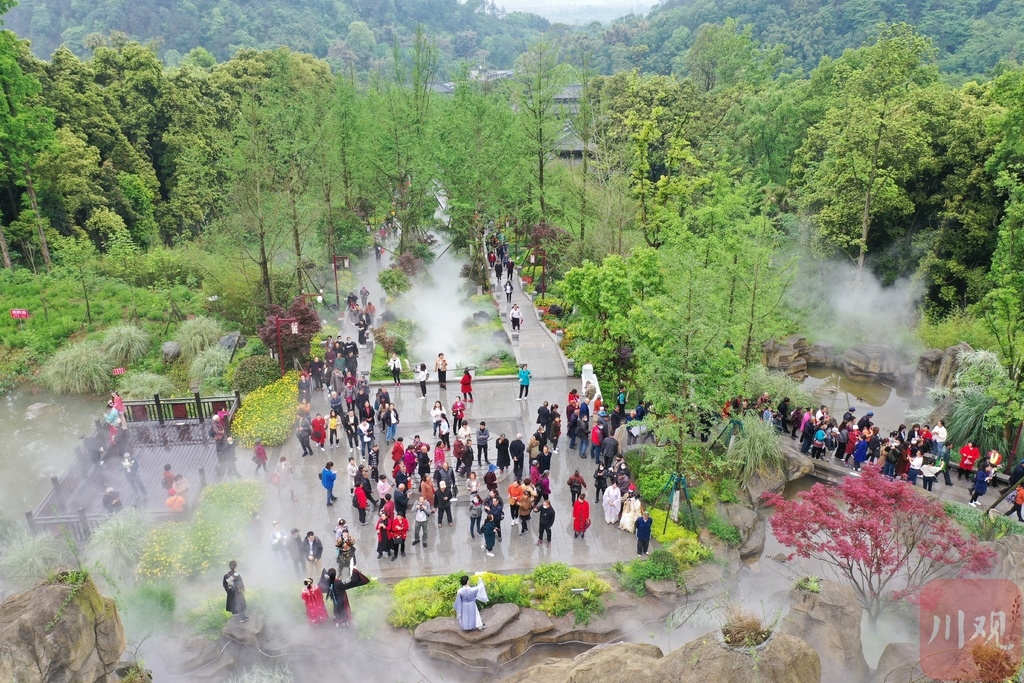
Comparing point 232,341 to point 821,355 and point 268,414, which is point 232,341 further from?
point 821,355

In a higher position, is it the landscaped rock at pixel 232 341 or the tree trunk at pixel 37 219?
the tree trunk at pixel 37 219

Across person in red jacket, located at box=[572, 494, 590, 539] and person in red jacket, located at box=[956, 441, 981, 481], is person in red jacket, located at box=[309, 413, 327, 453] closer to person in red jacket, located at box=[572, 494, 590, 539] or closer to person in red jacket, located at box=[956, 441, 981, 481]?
person in red jacket, located at box=[572, 494, 590, 539]

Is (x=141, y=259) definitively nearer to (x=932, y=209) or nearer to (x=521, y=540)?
(x=521, y=540)

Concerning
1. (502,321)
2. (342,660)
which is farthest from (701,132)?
(342,660)

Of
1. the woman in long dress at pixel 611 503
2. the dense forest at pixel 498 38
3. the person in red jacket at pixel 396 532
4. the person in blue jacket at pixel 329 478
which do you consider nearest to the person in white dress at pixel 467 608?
the person in red jacket at pixel 396 532

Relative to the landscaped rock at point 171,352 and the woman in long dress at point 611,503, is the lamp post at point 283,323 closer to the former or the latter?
the landscaped rock at point 171,352

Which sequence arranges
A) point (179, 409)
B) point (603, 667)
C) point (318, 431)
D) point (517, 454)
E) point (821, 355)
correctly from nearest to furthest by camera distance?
Result: point (603, 667) → point (517, 454) → point (318, 431) → point (179, 409) → point (821, 355)

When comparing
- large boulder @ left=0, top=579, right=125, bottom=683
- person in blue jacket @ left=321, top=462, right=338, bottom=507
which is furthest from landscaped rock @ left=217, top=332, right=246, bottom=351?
large boulder @ left=0, top=579, right=125, bottom=683

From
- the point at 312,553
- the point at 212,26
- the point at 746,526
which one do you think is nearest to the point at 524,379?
the point at 746,526
